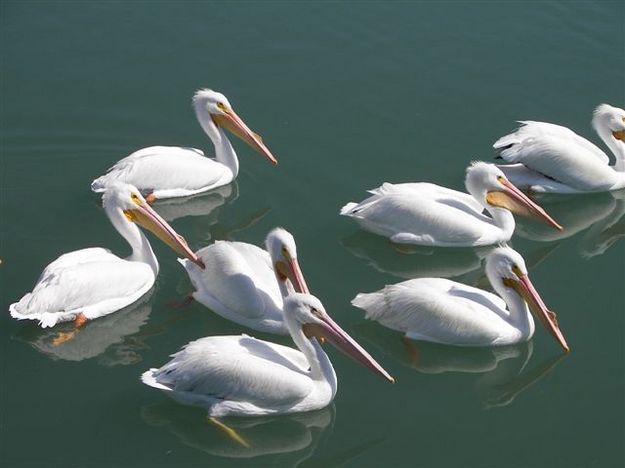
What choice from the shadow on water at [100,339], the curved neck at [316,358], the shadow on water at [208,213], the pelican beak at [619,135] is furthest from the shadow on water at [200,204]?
the pelican beak at [619,135]

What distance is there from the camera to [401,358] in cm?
700

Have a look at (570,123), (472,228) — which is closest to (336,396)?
(472,228)

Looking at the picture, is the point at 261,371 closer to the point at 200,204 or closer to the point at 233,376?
the point at 233,376

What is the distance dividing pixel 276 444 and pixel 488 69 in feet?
16.3

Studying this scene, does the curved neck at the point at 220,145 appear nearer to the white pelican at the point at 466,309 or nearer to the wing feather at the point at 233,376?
the white pelican at the point at 466,309

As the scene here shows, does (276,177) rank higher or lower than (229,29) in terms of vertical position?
lower

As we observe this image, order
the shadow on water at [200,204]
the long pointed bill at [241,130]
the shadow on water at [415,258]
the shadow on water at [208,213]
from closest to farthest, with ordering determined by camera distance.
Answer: the shadow on water at [415,258] < the shadow on water at [208,213] < the shadow on water at [200,204] < the long pointed bill at [241,130]

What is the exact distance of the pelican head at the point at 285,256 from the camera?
6.93 meters

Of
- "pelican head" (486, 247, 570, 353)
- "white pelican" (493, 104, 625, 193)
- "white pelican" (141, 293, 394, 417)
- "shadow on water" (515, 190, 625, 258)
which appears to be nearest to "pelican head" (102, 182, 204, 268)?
"white pelican" (141, 293, 394, 417)

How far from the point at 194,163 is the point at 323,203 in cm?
102

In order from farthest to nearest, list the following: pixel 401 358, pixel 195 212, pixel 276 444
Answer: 1. pixel 195 212
2. pixel 401 358
3. pixel 276 444

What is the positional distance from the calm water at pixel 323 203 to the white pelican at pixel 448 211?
16 centimetres

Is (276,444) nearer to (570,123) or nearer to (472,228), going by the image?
(472,228)

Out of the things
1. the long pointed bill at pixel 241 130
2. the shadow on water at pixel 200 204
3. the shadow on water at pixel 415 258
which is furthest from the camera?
the long pointed bill at pixel 241 130
